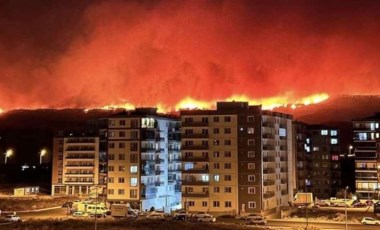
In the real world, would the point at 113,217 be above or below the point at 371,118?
below

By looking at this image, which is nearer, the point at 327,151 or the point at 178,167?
the point at 178,167

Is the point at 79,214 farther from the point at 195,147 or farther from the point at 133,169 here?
the point at 195,147

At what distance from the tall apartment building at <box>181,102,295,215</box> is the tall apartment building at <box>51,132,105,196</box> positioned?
996 inches

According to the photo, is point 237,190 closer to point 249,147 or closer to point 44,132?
point 249,147

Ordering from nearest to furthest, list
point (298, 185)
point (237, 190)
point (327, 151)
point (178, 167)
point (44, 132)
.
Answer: point (237, 190) → point (178, 167) → point (298, 185) → point (327, 151) → point (44, 132)

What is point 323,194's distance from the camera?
79438 mm

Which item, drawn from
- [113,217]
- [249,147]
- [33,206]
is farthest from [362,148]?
[33,206]

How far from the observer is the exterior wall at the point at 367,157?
69.1 meters

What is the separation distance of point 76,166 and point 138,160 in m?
21.0

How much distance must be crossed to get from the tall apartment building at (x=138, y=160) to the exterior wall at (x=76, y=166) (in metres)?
13.1

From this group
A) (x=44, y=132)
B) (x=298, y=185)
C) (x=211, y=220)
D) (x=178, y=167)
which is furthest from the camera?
(x=44, y=132)

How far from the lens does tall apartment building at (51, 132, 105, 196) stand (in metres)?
78.4

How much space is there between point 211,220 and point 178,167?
22.5 meters

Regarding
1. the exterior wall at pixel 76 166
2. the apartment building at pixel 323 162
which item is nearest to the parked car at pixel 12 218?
the exterior wall at pixel 76 166
